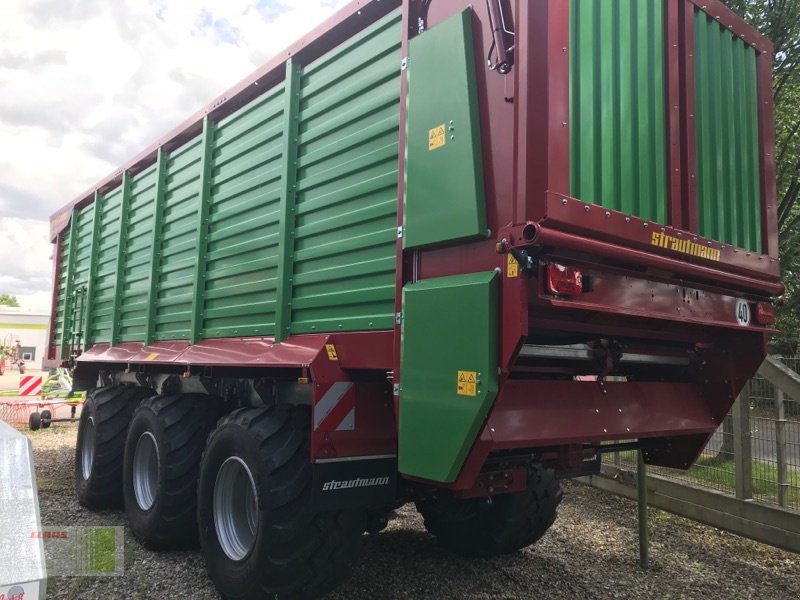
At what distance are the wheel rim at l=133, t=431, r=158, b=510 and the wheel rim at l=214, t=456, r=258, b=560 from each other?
50.4 inches

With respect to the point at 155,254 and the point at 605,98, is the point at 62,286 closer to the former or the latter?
the point at 155,254

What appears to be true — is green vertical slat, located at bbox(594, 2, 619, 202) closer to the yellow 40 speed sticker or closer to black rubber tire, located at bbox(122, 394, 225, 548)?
the yellow 40 speed sticker

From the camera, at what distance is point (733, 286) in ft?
11.3

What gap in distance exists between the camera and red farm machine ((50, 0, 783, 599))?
2.58 metres

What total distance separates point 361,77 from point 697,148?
184cm

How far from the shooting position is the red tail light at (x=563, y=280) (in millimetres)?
2467

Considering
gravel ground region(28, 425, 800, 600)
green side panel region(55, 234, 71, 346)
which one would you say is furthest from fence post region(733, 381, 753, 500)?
green side panel region(55, 234, 71, 346)

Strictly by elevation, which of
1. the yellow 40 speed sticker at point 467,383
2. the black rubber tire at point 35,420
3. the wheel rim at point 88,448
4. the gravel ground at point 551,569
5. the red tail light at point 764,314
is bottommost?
the gravel ground at point 551,569

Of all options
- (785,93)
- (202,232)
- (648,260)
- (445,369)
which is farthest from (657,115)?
(785,93)

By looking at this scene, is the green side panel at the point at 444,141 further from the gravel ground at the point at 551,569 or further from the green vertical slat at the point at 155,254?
the green vertical slat at the point at 155,254

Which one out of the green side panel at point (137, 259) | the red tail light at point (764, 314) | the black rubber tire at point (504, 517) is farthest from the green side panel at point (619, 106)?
the green side panel at point (137, 259)

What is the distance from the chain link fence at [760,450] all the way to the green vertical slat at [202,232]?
4012 millimetres

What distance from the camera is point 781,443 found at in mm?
4820

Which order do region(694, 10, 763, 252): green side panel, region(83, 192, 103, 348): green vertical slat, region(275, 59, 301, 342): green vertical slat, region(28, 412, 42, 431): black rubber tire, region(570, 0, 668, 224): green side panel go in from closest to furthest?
region(570, 0, 668, 224): green side panel < region(694, 10, 763, 252): green side panel < region(275, 59, 301, 342): green vertical slat < region(83, 192, 103, 348): green vertical slat < region(28, 412, 42, 431): black rubber tire
